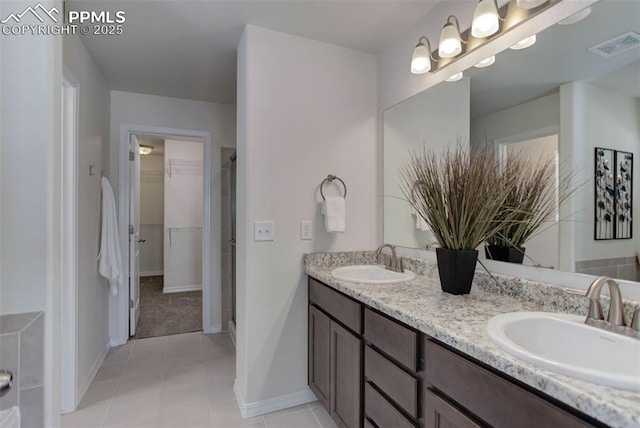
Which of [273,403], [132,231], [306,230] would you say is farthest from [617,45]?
[132,231]

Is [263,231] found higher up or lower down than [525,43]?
lower down

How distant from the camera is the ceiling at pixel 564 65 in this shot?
3.42 ft

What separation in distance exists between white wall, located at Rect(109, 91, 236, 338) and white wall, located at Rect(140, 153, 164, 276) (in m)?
2.91

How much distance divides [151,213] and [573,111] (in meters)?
6.11

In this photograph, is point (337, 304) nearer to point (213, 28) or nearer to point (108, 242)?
point (213, 28)

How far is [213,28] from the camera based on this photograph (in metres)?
1.91

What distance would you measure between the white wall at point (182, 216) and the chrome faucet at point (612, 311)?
487cm

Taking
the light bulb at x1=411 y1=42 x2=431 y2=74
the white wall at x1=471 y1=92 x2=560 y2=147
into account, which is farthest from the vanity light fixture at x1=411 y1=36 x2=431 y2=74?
the white wall at x1=471 y1=92 x2=560 y2=147

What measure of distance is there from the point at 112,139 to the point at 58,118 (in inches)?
89.4

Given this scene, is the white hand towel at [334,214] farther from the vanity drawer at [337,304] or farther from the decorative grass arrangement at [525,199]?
the decorative grass arrangement at [525,199]

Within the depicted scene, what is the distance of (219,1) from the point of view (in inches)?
65.5

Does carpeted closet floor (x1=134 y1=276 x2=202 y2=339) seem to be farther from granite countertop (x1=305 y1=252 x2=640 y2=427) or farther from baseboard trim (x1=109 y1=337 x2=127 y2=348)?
granite countertop (x1=305 y1=252 x2=640 y2=427)

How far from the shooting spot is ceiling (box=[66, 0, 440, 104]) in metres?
1.71

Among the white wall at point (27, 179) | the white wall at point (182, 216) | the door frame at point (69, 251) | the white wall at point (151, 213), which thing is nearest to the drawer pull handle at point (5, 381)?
the white wall at point (27, 179)
